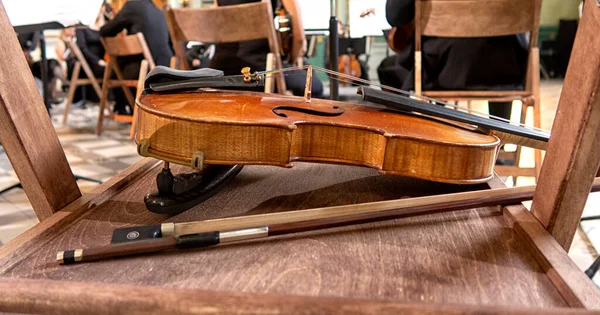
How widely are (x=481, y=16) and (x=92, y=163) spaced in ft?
6.69

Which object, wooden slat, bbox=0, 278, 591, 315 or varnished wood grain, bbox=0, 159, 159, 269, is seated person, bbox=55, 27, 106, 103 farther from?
wooden slat, bbox=0, 278, 591, 315

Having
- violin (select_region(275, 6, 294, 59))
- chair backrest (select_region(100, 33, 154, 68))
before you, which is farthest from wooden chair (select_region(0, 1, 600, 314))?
chair backrest (select_region(100, 33, 154, 68))

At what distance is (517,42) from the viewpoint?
1.85m

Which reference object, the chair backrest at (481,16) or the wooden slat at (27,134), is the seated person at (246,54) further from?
the wooden slat at (27,134)

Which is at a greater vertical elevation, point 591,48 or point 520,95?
point 591,48

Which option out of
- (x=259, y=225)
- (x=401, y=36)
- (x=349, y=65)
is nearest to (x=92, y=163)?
(x=401, y=36)

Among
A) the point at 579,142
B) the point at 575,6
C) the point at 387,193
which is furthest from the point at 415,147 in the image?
the point at 575,6

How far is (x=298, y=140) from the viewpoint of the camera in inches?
32.5

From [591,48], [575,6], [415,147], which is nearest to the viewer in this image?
[591,48]

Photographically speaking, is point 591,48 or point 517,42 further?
point 517,42

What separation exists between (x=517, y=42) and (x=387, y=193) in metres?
1.24

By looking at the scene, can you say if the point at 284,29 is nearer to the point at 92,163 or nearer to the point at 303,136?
the point at 92,163

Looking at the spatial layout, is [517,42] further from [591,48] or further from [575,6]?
[575,6]

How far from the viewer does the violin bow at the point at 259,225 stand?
24.7 inches
